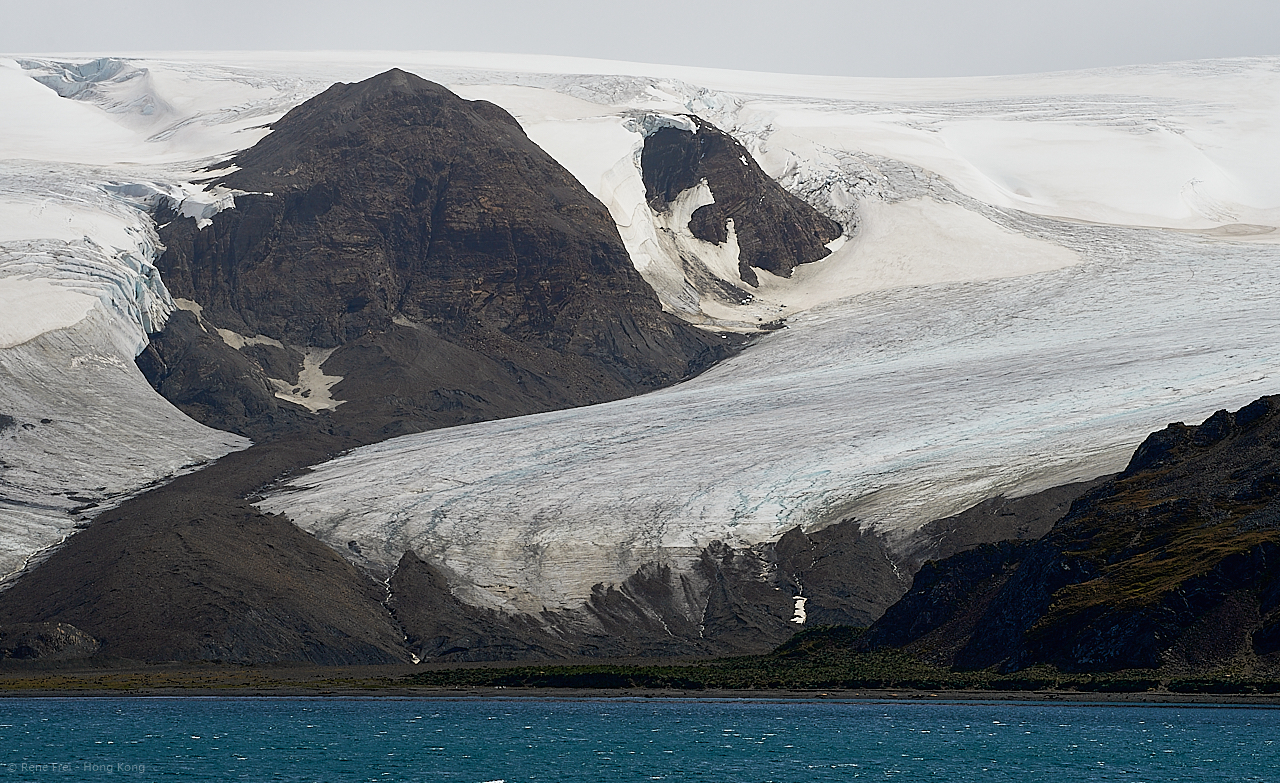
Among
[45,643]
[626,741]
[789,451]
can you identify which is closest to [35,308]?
[45,643]

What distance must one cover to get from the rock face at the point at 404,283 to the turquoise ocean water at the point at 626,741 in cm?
4067

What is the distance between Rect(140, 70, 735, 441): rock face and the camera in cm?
10006

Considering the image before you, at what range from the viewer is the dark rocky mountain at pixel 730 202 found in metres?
131

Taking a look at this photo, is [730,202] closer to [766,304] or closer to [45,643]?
[766,304]

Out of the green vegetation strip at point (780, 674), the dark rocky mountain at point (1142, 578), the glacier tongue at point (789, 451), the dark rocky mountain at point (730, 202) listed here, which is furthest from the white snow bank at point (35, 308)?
the dark rocky mountain at point (730, 202)

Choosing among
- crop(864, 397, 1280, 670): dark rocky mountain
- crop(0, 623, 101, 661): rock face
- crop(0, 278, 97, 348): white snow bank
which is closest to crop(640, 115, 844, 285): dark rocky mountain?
crop(0, 278, 97, 348): white snow bank

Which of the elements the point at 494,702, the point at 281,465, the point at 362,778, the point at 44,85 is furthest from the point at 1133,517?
the point at 44,85

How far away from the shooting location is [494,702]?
203 feet

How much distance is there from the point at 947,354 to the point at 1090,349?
971 centimetres

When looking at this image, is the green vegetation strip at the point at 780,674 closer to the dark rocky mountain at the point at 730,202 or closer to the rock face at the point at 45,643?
the rock face at the point at 45,643

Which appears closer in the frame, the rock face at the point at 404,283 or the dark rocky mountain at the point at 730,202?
the rock face at the point at 404,283

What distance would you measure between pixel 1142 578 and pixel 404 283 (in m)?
71.2

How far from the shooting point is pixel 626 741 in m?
50.0

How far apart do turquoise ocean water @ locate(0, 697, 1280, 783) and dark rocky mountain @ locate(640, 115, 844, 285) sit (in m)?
75.0
